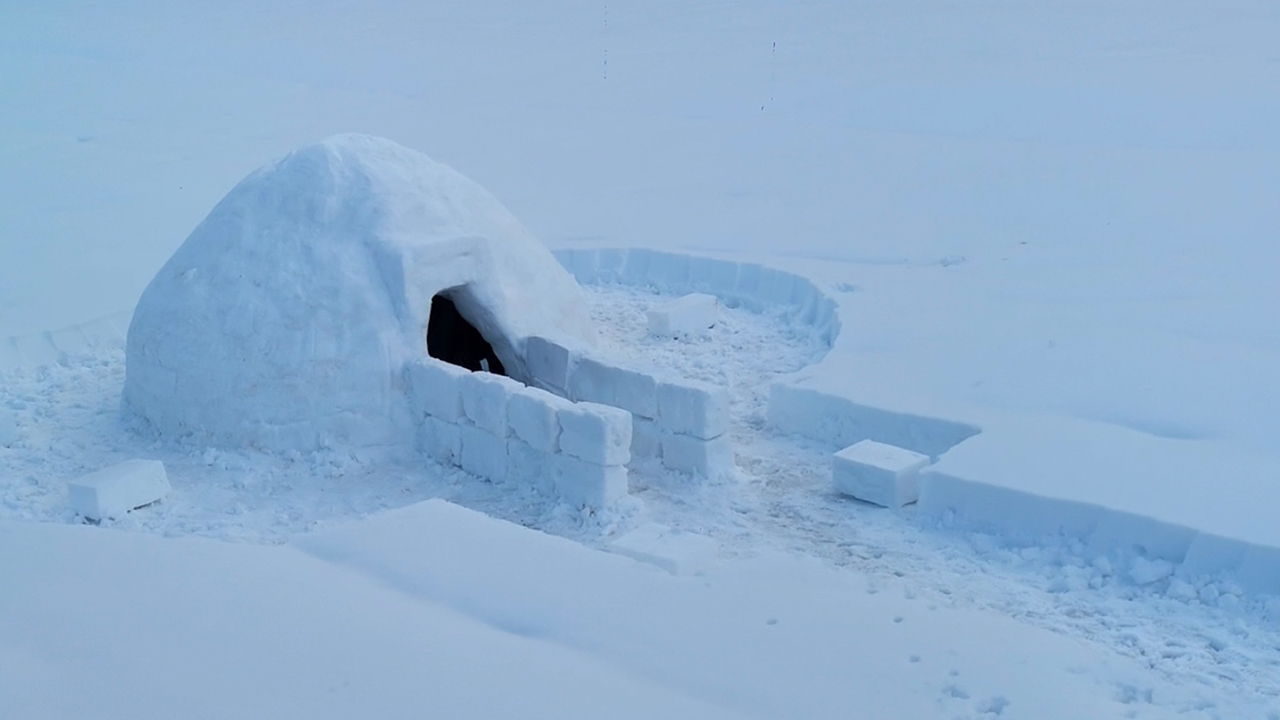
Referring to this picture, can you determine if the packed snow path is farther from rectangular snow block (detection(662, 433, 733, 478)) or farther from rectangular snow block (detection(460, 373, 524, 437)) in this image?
rectangular snow block (detection(460, 373, 524, 437))

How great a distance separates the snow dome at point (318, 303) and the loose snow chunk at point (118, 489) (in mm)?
602

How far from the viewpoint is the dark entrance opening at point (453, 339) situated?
7887mm

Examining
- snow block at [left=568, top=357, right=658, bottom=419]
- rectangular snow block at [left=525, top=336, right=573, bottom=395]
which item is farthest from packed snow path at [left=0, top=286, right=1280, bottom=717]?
rectangular snow block at [left=525, top=336, right=573, bottom=395]

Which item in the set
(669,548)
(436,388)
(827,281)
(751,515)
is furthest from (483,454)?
(827,281)

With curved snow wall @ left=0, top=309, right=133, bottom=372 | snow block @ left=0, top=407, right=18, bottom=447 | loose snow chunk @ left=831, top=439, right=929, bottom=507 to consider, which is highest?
loose snow chunk @ left=831, top=439, right=929, bottom=507

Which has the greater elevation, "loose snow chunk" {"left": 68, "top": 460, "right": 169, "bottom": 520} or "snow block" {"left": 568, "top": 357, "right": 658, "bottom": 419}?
"snow block" {"left": 568, "top": 357, "right": 658, "bottom": 419}

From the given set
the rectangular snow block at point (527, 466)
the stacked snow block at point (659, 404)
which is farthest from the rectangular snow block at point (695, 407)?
the rectangular snow block at point (527, 466)

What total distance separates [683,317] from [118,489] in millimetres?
4011

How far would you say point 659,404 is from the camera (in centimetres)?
643

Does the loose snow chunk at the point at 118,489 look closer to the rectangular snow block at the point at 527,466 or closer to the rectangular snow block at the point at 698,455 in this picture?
the rectangular snow block at the point at 527,466

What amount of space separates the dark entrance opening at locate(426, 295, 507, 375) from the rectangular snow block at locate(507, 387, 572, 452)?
182 centimetres

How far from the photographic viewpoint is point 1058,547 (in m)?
5.38

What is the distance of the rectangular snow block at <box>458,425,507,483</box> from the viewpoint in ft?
20.6

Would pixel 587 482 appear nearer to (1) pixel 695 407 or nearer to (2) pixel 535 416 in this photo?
(2) pixel 535 416
